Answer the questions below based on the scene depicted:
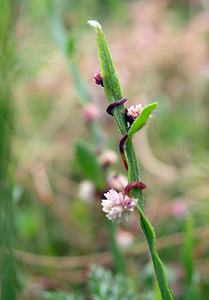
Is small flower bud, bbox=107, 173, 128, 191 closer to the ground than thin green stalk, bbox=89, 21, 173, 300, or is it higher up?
higher up

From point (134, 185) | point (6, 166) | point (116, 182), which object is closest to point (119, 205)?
point (134, 185)

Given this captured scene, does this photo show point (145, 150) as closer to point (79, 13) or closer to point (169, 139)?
point (169, 139)

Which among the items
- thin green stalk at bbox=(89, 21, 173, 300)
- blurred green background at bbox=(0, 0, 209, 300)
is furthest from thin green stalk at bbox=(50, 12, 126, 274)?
thin green stalk at bbox=(89, 21, 173, 300)

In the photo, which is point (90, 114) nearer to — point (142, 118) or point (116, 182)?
point (116, 182)

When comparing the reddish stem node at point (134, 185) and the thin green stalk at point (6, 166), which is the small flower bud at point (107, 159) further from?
the reddish stem node at point (134, 185)

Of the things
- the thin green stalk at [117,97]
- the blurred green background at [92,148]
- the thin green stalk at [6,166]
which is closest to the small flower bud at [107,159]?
the blurred green background at [92,148]

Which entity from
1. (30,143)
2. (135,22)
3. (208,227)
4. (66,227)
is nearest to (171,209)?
(208,227)

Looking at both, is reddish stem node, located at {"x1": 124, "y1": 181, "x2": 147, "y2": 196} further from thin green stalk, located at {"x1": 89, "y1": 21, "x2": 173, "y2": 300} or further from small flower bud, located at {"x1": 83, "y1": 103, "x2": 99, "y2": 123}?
small flower bud, located at {"x1": 83, "y1": 103, "x2": 99, "y2": 123}
